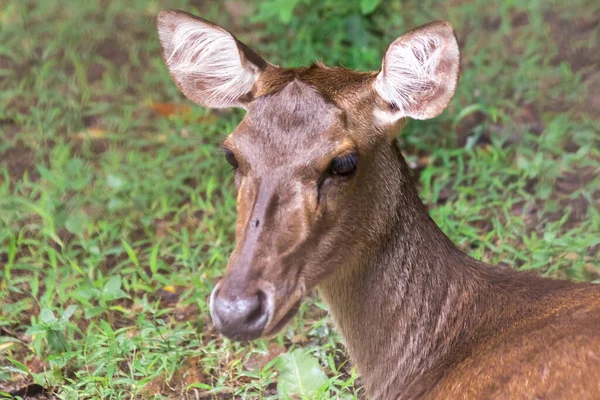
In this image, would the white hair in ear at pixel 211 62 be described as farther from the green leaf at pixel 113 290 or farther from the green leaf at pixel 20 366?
the green leaf at pixel 20 366

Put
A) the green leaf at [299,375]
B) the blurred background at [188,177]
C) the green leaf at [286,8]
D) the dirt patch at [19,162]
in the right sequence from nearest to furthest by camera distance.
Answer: the green leaf at [299,375]
the blurred background at [188,177]
the green leaf at [286,8]
the dirt patch at [19,162]

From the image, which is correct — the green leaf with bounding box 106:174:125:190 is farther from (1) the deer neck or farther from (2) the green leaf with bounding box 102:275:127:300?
(1) the deer neck

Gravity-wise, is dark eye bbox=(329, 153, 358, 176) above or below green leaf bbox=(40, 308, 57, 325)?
above

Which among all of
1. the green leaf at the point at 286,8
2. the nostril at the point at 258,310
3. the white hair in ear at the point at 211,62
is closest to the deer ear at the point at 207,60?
the white hair in ear at the point at 211,62

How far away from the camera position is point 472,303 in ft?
11.6

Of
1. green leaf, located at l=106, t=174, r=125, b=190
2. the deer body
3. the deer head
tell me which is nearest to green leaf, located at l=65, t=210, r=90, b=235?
green leaf, located at l=106, t=174, r=125, b=190

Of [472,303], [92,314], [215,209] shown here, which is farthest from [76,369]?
[472,303]

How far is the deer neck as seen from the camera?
3504 mm

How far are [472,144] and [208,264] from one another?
190 cm

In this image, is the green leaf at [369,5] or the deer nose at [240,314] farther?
the green leaf at [369,5]

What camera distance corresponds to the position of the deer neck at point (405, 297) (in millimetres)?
3504

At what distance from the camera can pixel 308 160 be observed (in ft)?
10.3

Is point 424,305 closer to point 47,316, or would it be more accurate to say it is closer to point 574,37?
point 47,316

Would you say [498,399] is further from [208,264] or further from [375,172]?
[208,264]
